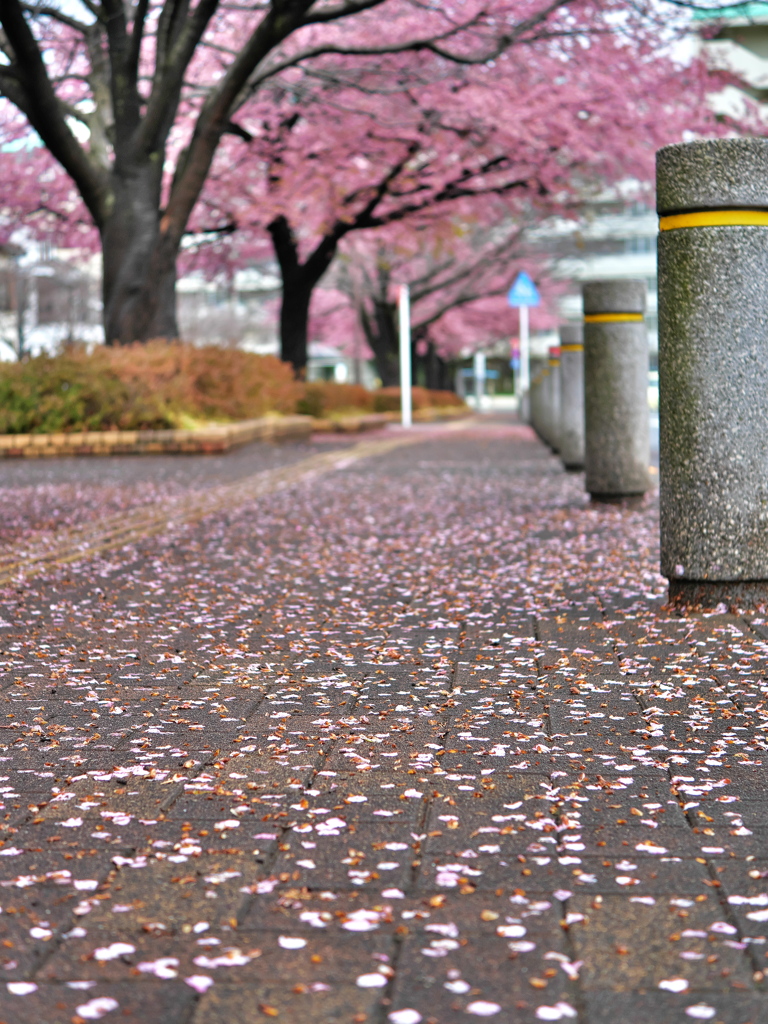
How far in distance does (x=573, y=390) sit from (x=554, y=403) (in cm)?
413

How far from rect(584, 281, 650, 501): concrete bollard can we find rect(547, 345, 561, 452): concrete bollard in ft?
20.1

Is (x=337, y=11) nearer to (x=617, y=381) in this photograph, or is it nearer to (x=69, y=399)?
(x=69, y=399)

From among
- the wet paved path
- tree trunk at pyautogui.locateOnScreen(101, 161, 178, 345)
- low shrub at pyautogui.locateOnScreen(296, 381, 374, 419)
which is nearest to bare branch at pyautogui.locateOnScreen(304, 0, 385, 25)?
tree trunk at pyautogui.locateOnScreen(101, 161, 178, 345)

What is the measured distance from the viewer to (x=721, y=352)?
5.88m

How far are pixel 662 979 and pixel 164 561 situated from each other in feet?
19.1

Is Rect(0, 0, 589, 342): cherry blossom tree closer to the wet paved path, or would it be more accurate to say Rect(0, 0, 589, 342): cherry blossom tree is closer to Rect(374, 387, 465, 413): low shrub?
the wet paved path

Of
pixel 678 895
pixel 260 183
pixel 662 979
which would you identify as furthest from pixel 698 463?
pixel 260 183

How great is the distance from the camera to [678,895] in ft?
9.14

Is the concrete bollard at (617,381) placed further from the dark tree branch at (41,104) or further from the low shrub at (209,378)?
the low shrub at (209,378)

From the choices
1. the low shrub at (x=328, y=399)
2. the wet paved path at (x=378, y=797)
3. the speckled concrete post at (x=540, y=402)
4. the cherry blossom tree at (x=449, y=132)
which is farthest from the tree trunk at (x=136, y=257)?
the wet paved path at (x=378, y=797)

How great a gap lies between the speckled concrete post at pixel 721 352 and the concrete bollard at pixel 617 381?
4.03 metres

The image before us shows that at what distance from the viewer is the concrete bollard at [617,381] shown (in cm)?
998

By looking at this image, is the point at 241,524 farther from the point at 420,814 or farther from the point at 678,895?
the point at 678,895

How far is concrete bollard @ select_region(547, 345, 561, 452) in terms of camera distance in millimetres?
17188
